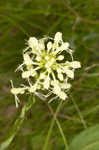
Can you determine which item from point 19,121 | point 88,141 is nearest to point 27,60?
point 19,121

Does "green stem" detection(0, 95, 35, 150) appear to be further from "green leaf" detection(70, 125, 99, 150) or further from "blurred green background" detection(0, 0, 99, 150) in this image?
"blurred green background" detection(0, 0, 99, 150)

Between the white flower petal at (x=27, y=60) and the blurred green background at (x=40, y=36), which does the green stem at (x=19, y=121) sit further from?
the blurred green background at (x=40, y=36)

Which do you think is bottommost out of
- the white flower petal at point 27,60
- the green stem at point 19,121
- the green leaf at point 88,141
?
the green leaf at point 88,141

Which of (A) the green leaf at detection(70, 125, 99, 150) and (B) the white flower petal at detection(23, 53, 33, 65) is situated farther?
(A) the green leaf at detection(70, 125, 99, 150)

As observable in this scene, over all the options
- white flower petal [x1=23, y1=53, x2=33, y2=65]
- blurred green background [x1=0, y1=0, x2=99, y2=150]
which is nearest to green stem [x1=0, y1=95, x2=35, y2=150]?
white flower petal [x1=23, y1=53, x2=33, y2=65]

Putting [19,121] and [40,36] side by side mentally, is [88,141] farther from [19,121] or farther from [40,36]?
[40,36]

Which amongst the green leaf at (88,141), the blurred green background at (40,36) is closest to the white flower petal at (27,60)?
the green leaf at (88,141)
